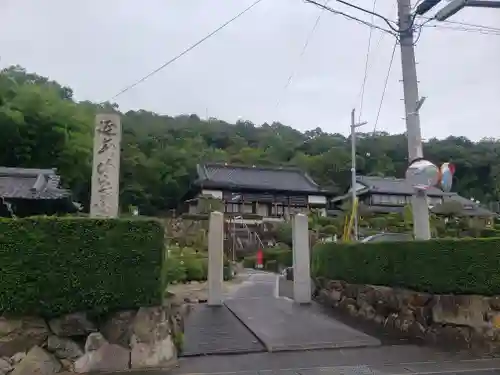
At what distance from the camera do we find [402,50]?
8.27 meters

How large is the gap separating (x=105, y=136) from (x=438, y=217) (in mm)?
34167

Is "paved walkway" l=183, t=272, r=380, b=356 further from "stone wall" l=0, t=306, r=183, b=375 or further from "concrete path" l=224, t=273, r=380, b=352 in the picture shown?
"stone wall" l=0, t=306, r=183, b=375

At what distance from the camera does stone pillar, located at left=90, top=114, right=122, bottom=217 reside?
7.02 meters

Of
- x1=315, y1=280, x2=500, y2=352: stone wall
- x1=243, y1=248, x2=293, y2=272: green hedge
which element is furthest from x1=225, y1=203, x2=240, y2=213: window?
x1=315, y1=280, x2=500, y2=352: stone wall

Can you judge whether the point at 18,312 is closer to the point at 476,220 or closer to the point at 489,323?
the point at 489,323

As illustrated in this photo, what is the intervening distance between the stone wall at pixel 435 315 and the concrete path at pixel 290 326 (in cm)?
80

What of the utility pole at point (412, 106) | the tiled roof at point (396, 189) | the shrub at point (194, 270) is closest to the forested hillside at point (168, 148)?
the tiled roof at point (396, 189)

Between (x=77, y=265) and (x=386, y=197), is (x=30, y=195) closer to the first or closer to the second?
(x=77, y=265)

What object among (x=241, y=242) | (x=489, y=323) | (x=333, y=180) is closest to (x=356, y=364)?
(x=489, y=323)

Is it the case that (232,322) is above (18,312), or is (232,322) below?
below

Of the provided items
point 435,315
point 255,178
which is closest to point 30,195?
point 435,315

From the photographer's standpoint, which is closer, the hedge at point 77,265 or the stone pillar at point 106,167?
the hedge at point 77,265

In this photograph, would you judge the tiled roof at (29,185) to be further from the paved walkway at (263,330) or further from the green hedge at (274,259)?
the green hedge at (274,259)

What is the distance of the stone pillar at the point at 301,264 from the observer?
11844 millimetres
